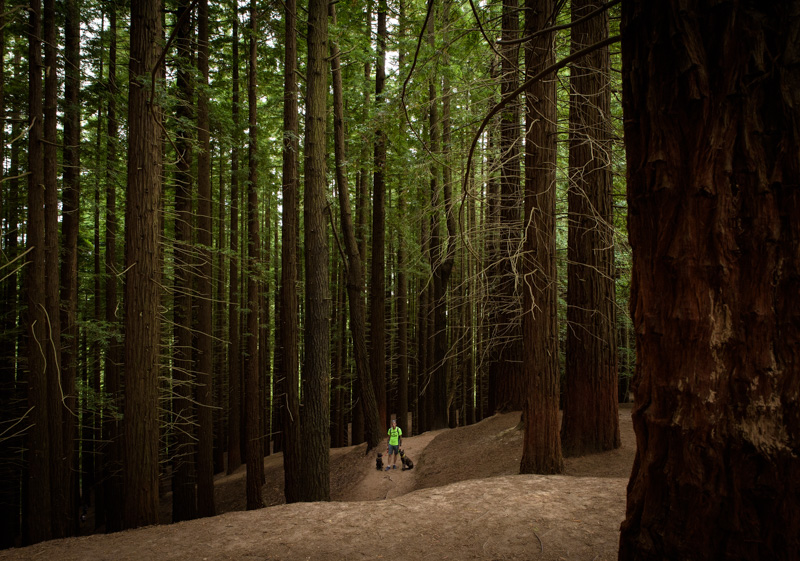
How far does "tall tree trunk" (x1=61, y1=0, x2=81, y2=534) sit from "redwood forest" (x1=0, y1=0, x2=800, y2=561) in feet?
0.28

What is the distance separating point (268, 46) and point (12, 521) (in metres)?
18.3

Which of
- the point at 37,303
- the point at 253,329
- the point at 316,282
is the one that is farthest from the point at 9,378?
the point at 316,282

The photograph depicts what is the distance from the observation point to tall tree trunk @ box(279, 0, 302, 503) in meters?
8.82

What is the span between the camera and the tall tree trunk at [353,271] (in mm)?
11766

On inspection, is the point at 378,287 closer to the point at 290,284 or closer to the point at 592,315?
the point at 290,284

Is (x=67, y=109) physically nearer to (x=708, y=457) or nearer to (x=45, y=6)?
(x=45, y=6)

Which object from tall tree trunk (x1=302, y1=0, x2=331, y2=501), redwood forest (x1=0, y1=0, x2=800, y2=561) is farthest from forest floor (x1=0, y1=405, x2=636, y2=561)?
tall tree trunk (x1=302, y1=0, x2=331, y2=501)

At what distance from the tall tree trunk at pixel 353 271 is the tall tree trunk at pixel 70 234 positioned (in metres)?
6.11

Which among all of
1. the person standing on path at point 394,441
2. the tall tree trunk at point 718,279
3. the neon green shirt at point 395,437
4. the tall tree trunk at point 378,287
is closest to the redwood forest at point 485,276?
the tall tree trunk at point 718,279

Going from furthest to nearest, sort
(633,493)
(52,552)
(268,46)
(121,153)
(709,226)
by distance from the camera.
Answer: (268,46), (121,153), (52,552), (633,493), (709,226)

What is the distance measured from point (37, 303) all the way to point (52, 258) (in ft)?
3.97

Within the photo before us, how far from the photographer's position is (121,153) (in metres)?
11.8

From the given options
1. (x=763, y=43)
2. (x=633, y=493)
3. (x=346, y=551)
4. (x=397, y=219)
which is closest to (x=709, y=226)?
(x=763, y=43)

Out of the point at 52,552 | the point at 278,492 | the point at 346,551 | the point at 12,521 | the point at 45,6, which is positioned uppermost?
the point at 45,6
